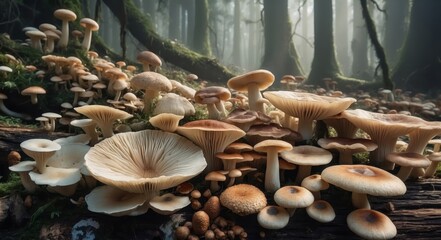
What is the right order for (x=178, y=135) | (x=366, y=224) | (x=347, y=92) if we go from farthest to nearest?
(x=347, y=92) → (x=178, y=135) → (x=366, y=224)

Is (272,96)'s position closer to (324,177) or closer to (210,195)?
(324,177)

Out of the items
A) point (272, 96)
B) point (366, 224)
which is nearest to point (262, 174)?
point (272, 96)

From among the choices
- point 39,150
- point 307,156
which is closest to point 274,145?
point 307,156

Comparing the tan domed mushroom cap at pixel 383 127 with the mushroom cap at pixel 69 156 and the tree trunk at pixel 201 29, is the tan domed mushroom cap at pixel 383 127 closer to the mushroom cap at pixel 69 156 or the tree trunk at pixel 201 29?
the mushroom cap at pixel 69 156

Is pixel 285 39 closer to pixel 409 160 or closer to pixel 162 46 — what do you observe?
pixel 162 46

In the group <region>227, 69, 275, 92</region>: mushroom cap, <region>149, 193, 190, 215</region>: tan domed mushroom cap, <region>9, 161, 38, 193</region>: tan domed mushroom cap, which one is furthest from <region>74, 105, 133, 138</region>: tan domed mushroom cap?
<region>227, 69, 275, 92</region>: mushroom cap

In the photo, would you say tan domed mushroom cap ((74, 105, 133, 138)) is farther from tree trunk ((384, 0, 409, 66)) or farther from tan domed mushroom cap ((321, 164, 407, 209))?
tree trunk ((384, 0, 409, 66))
